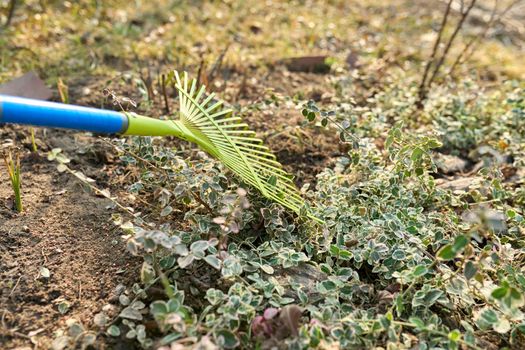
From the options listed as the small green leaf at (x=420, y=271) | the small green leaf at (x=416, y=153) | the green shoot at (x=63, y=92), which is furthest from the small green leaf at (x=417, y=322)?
the green shoot at (x=63, y=92)

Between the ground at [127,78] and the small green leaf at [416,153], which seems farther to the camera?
the small green leaf at [416,153]

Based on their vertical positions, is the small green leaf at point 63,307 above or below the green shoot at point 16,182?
below

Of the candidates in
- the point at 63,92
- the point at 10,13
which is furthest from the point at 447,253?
the point at 10,13

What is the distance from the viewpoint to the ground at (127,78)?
151 cm

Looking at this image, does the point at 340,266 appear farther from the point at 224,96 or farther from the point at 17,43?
the point at 17,43

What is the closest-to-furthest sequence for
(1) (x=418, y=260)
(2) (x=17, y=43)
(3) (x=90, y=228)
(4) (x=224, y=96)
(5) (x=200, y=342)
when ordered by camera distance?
(5) (x=200, y=342) < (1) (x=418, y=260) < (3) (x=90, y=228) < (4) (x=224, y=96) < (2) (x=17, y=43)

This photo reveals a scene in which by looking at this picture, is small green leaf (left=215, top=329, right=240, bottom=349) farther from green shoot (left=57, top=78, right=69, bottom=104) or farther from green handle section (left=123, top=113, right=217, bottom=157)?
green shoot (left=57, top=78, right=69, bottom=104)

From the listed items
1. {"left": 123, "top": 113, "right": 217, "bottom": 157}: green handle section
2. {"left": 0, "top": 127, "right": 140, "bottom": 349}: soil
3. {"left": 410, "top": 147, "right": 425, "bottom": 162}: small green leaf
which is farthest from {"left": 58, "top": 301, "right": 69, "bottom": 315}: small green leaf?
{"left": 410, "top": 147, "right": 425, "bottom": 162}: small green leaf

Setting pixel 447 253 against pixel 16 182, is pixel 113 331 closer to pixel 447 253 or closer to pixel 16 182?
pixel 16 182

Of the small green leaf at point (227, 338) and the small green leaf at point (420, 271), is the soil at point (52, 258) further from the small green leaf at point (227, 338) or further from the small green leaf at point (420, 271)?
the small green leaf at point (420, 271)

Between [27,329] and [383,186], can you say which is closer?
[27,329]

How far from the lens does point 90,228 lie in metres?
1.70

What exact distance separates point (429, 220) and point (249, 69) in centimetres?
152

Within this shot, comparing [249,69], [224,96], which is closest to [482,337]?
[224,96]
